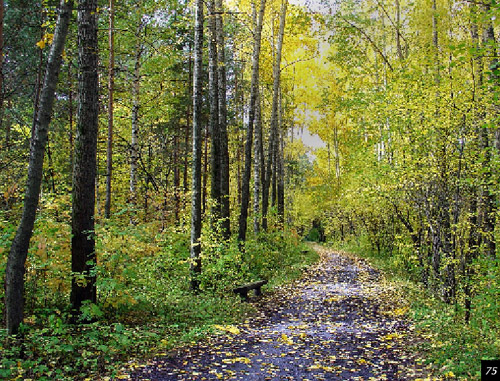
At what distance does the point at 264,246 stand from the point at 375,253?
37.7 ft

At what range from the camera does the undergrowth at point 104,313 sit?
15.6 feet

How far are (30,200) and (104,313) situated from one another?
2.47 meters

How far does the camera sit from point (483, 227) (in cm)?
910

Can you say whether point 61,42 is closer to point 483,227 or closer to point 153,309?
point 153,309

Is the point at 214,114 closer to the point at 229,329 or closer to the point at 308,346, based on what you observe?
the point at 229,329

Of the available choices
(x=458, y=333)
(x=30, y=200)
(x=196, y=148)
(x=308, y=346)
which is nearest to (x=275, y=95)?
(x=196, y=148)

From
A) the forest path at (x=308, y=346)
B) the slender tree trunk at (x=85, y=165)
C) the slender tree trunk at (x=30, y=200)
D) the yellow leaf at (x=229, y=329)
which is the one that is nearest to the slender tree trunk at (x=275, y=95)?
the forest path at (x=308, y=346)

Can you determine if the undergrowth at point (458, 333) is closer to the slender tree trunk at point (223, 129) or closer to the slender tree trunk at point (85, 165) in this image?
the slender tree trunk at point (85, 165)

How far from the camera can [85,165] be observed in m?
6.11

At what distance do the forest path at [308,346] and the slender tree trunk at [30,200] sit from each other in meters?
1.69

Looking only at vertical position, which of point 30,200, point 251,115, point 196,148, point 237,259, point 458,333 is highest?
point 251,115

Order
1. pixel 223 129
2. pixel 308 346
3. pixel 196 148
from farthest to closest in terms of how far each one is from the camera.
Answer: pixel 223 129, pixel 196 148, pixel 308 346

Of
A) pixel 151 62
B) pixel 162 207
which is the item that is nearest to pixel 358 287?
pixel 162 207

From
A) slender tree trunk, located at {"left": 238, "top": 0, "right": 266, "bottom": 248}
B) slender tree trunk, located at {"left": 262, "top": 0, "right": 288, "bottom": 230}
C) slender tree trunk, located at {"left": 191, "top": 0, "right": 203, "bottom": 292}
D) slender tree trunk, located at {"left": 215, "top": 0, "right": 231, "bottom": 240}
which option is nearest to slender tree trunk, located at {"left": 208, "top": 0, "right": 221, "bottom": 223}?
slender tree trunk, located at {"left": 215, "top": 0, "right": 231, "bottom": 240}
